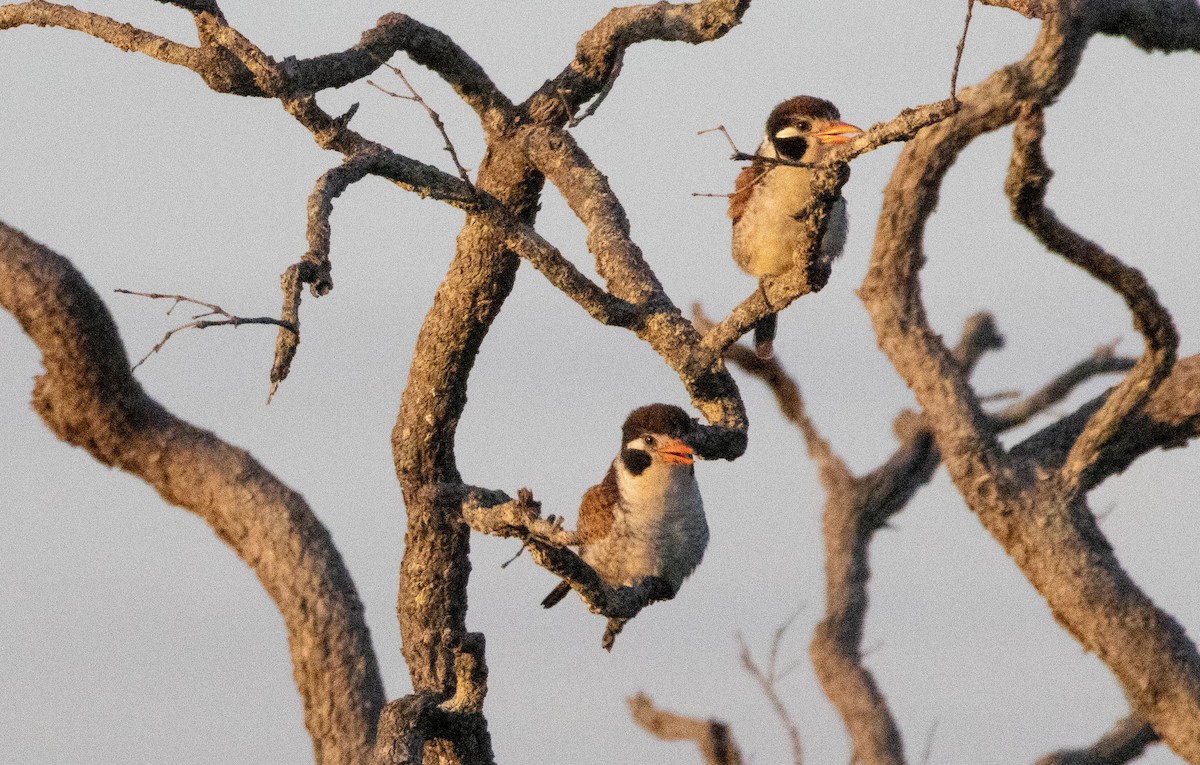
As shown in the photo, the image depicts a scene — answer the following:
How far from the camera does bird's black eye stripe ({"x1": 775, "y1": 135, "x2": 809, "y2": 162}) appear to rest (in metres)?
6.49

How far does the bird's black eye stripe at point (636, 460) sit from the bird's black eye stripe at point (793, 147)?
137 cm

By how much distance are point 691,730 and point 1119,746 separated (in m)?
2.87

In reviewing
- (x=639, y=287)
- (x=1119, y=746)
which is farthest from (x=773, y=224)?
(x=1119, y=746)

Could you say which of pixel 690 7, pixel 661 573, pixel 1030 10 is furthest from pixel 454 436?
pixel 1030 10

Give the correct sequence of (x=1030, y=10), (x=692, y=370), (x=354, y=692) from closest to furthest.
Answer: (x=692, y=370) → (x=1030, y=10) → (x=354, y=692)

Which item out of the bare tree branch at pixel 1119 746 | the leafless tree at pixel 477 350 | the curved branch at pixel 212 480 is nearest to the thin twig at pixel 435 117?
the leafless tree at pixel 477 350

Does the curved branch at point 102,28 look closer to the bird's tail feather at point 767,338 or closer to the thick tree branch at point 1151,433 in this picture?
the bird's tail feather at point 767,338

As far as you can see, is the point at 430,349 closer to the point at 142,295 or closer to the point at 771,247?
the point at 771,247

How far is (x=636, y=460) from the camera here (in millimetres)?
6309

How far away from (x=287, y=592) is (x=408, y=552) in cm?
168

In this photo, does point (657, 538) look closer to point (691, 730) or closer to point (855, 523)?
point (691, 730)

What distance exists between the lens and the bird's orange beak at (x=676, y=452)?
5.73 metres

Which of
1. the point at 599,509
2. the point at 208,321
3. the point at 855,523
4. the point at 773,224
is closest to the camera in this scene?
Result: the point at 208,321

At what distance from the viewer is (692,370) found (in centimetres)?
554
